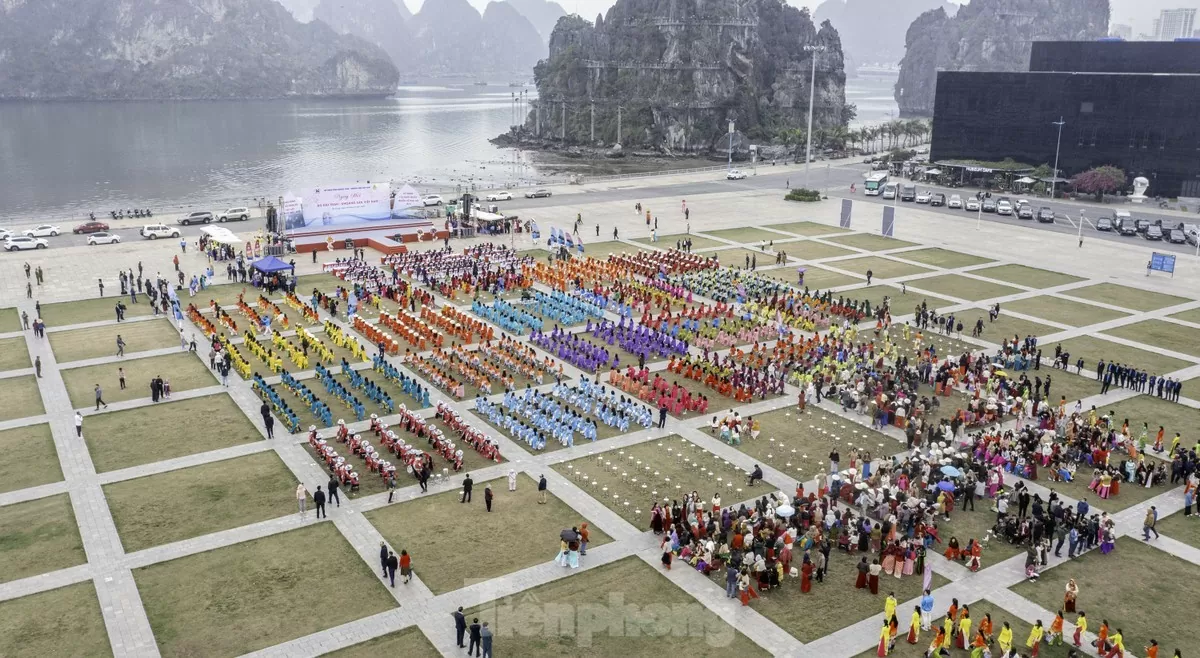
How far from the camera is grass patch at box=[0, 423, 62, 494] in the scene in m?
29.2

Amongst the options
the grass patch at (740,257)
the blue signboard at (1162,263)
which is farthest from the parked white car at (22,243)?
the blue signboard at (1162,263)

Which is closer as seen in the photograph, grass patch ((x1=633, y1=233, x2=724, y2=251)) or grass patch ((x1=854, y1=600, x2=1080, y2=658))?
grass patch ((x1=854, y1=600, x2=1080, y2=658))

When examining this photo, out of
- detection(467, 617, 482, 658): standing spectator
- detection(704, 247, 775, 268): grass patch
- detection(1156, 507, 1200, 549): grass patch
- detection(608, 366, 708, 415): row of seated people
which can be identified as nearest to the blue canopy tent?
detection(608, 366, 708, 415): row of seated people

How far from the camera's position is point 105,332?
45.7 m

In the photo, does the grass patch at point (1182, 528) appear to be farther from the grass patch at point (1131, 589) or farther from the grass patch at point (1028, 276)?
the grass patch at point (1028, 276)

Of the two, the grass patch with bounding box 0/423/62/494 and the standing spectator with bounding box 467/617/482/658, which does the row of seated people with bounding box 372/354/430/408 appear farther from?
the standing spectator with bounding box 467/617/482/658

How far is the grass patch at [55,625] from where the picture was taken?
20688 mm

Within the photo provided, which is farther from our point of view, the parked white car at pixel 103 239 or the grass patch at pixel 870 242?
the grass patch at pixel 870 242

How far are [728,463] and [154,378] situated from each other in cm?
2341

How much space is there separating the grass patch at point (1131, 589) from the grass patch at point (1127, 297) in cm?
3201

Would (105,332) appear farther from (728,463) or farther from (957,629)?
(957,629)

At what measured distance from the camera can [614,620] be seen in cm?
2228

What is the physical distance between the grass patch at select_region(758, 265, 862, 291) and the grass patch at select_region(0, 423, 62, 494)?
39.6 m

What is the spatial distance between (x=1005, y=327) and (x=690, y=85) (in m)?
141
